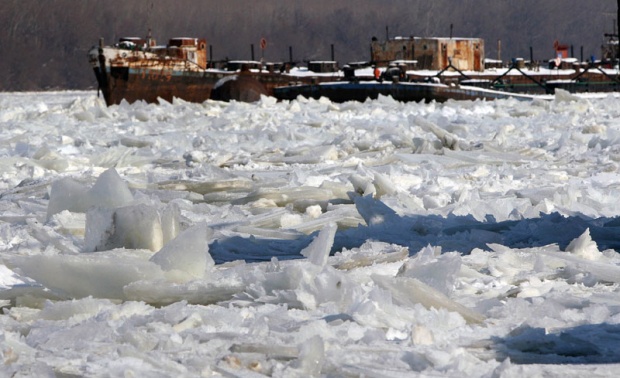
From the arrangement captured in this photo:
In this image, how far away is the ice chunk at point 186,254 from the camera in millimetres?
3305

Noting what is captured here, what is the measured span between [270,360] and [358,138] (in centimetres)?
848

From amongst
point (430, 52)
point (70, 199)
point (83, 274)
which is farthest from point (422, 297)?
point (430, 52)

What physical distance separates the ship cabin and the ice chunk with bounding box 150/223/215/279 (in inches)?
2173

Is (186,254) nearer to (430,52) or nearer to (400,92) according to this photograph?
(400,92)

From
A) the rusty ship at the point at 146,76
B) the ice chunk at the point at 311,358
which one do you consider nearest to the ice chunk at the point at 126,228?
the ice chunk at the point at 311,358

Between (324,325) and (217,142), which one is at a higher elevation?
(324,325)

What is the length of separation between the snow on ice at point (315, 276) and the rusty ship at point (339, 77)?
63.5 feet

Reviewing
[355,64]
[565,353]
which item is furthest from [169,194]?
[355,64]

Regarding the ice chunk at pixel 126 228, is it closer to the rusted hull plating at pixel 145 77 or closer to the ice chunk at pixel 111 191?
the ice chunk at pixel 111 191

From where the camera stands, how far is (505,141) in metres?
10.3

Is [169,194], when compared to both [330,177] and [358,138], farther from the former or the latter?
[358,138]

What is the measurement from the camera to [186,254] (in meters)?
3.34

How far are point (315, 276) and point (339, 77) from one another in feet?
151

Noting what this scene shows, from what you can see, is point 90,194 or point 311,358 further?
point 90,194
